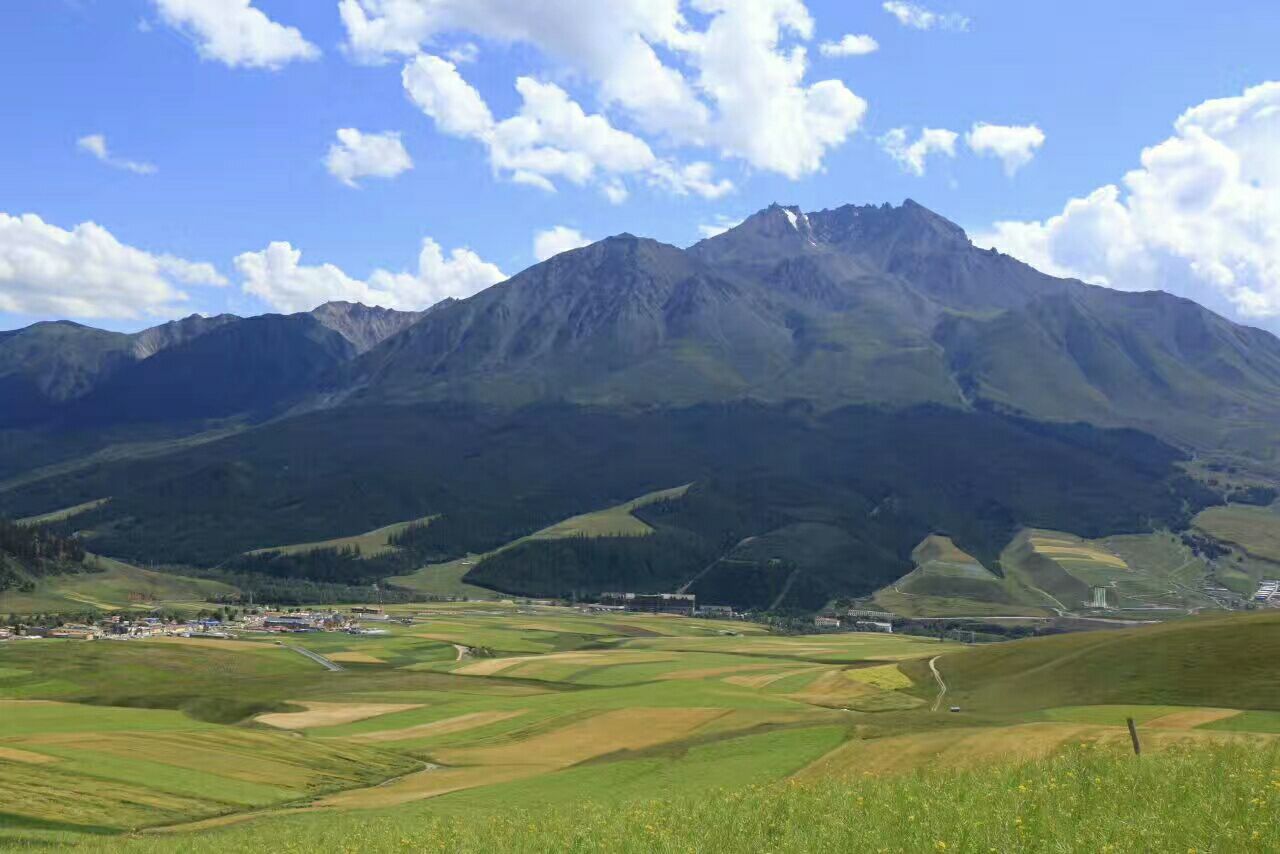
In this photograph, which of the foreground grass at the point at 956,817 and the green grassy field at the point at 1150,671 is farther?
the green grassy field at the point at 1150,671

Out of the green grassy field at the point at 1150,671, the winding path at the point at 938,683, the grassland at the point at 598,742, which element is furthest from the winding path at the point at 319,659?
the green grassy field at the point at 1150,671

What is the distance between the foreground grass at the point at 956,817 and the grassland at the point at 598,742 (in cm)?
19

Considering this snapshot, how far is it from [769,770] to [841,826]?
126 feet

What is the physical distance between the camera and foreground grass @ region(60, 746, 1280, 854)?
78.0ft

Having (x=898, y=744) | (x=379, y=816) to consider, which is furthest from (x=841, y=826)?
(x=898, y=744)

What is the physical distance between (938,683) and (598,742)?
2372 inches

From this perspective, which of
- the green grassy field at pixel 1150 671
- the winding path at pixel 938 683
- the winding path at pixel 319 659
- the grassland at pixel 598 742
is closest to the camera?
the grassland at pixel 598 742

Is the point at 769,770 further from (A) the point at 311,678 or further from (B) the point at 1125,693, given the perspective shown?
(A) the point at 311,678

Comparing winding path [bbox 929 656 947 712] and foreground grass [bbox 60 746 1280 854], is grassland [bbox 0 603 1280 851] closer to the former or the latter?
foreground grass [bbox 60 746 1280 854]

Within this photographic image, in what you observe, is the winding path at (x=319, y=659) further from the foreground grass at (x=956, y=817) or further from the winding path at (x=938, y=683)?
the foreground grass at (x=956, y=817)

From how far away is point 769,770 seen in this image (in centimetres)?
Result: 6394

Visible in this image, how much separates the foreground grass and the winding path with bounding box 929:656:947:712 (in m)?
78.5

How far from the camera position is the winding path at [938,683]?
117688 millimetres

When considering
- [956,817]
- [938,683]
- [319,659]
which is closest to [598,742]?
[938,683]
